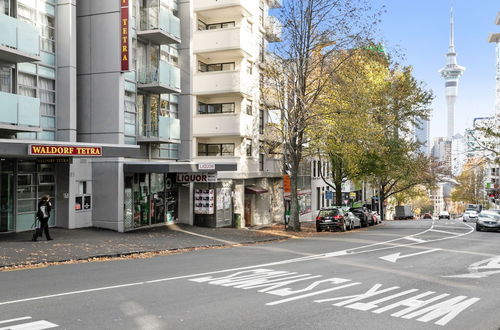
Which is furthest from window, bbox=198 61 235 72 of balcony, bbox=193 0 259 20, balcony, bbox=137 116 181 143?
balcony, bbox=137 116 181 143

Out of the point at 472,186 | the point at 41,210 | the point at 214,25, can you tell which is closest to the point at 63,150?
the point at 41,210

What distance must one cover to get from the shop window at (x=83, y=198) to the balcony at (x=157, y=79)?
5741 millimetres

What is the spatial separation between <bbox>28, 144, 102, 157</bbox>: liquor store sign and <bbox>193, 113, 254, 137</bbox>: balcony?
14.1 metres

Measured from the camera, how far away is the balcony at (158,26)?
994 inches

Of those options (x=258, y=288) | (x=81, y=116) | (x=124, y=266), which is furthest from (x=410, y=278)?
(x=81, y=116)

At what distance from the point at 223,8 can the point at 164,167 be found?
47.3ft

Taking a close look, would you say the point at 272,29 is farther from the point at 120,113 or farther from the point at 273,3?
the point at 120,113

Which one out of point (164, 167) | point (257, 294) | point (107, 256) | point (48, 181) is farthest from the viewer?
point (164, 167)

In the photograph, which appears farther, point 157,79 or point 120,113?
point 157,79

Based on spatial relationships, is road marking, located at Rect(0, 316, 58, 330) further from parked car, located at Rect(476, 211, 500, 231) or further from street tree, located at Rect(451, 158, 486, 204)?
street tree, located at Rect(451, 158, 486, 204)

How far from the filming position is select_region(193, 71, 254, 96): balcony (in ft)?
108

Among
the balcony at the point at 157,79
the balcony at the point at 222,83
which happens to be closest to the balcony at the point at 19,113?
the balcony at the point at 157,79

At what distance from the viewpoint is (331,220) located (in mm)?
31562

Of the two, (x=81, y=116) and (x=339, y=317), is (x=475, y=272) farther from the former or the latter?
(x=81, y=116)
